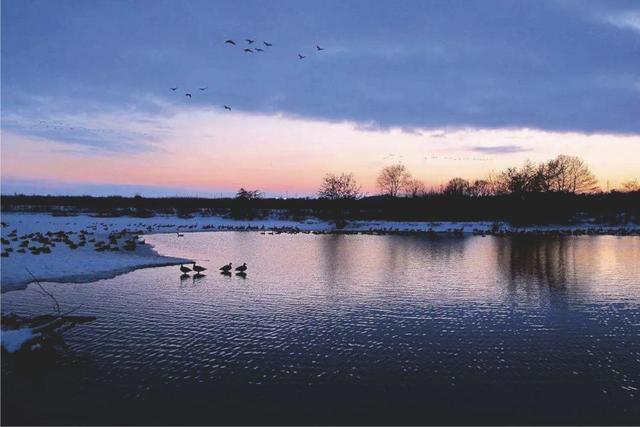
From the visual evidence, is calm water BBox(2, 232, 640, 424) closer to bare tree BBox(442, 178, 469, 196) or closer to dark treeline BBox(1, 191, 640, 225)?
dark treeline BBox(1, 191, 640, 225)

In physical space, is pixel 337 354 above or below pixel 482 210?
below

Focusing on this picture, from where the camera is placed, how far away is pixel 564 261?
39750mm

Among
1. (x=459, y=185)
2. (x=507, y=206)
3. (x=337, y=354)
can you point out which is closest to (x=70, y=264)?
(x=337, y=354)

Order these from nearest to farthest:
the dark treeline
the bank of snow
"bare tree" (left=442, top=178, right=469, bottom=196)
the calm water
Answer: the calm water
the bank of snow
the dark treeline
"bare tree" (left=442, top=178, right=469, bottom=196)

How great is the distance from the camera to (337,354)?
50.2 feet

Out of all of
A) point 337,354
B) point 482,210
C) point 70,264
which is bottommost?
point 337,354

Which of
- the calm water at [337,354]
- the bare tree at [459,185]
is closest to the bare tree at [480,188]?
the bare tree at [459,185]

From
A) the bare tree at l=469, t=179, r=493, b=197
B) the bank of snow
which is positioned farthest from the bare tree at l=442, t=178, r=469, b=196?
the bank of snow

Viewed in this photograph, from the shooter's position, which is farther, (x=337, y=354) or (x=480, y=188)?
(x=480, y=188)

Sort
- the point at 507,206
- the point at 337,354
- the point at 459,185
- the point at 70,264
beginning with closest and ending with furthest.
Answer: the point at 337,354
the point at 70,264
the point at 507,206
the point at 459,185

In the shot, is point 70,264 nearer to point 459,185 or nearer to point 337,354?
point 337,354

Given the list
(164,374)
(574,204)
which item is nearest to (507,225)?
(574,204)

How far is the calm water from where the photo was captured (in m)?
11.5

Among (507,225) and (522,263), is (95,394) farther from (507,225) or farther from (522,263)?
(507,225)
